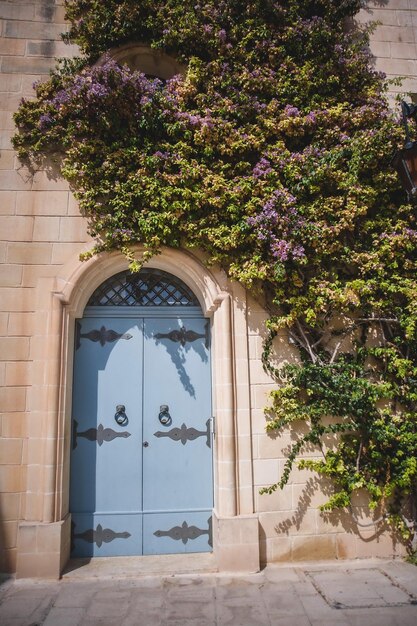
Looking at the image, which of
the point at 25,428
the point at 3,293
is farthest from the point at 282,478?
the point at 3,293

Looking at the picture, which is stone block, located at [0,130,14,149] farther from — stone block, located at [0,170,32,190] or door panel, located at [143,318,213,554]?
door panel, located at [143,318,213,554]

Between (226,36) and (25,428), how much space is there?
172 inches

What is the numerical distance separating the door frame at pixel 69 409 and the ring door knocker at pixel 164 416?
49cm

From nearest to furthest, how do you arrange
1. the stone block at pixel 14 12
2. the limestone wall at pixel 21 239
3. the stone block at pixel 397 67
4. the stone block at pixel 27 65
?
the limestone wall at pixel 21 239, the stone block at pixel 27 65, the stone block at pixel 14 12, the stone block at pixel 397 67

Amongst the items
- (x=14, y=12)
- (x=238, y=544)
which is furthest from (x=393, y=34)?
(x=238, y=544)

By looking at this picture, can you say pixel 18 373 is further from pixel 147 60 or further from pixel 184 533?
pixel 147 60

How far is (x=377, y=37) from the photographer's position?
4.74 meters

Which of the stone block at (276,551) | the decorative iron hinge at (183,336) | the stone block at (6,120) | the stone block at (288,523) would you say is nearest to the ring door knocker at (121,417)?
the decorative iron hinge at (183,336)

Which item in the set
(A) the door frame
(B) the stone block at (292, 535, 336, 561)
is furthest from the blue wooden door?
(B) the stone block at (292, 535, 336, 561)

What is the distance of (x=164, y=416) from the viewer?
4.05 m

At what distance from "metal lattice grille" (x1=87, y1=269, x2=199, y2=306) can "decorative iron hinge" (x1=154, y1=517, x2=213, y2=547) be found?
218cm

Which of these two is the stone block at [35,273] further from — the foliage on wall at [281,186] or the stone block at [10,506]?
the stone block at [10,506]

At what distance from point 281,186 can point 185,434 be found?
259 cm

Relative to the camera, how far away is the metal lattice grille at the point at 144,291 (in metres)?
4.30
